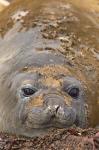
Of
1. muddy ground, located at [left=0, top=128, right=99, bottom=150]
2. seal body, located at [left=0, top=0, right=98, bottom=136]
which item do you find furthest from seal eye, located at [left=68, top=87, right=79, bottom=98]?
muddy ground, located at [left=0, top=128, right=99, bottom=150]

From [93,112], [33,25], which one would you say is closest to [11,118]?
[93,112]

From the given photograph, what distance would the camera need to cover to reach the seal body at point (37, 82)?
5.50 m

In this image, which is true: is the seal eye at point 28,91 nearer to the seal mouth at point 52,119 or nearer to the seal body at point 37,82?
the seal body at point 37,82

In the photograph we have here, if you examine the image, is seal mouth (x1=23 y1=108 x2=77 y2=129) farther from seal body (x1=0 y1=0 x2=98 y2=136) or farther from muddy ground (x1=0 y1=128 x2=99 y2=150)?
muddy ground (x1=0 y1=128 x2=99 y2=150)

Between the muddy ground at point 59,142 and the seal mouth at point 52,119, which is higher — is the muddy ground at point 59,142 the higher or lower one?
the lower one

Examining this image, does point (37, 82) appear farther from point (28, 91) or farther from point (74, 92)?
point (74, 92)

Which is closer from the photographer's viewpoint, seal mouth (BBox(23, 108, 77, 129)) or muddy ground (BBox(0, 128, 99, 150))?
muddy ground (BBox(0, 128, 99, 150))

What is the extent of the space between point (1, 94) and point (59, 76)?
0.74 m

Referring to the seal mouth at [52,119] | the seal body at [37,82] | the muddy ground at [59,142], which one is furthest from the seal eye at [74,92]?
the muddy ground at [59,142]

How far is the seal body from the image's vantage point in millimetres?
5496

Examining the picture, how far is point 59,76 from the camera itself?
5.95 meters

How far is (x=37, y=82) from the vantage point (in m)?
5.82

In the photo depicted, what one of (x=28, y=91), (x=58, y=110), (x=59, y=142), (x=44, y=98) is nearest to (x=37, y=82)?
(x=28, y=91)

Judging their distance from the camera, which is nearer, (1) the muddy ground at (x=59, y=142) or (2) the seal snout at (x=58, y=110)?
(1) the muddy ground at (x=59, y=142)
